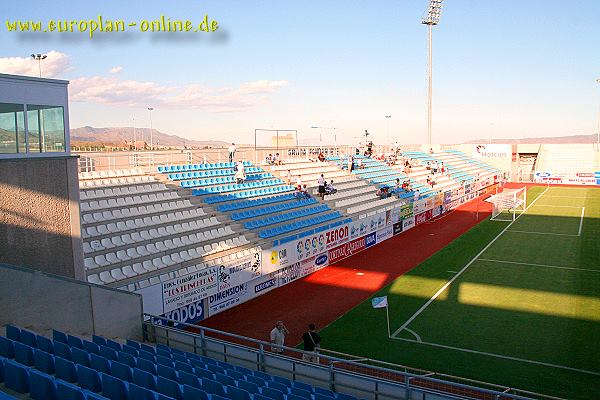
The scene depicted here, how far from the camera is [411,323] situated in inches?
649

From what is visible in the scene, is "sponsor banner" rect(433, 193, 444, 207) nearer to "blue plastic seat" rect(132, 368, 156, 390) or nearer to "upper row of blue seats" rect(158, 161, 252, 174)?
"upper row of blue seats" rect(158, 161, 252, 174)

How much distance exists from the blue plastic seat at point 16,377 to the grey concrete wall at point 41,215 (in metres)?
5.75

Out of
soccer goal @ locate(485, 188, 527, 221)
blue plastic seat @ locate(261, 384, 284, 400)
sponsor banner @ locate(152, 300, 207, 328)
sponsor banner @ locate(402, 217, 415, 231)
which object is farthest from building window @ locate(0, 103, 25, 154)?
soccer goal @ locate(485, 188, 527, 221)

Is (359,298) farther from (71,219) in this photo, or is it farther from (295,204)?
(71,219)

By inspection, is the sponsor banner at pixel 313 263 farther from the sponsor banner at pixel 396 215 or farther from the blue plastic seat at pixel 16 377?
the blue plastic seat at pixel 16 377

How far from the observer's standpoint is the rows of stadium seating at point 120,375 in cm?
633

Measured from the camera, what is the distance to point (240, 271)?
18.7 metres

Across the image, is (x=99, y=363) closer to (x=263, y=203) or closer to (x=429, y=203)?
(x=263, y=203)

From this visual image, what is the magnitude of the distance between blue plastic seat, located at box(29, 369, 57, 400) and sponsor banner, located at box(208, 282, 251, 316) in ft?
36.9

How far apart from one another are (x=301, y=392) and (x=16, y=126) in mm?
9004

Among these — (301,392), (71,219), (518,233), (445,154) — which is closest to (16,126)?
(71,219)

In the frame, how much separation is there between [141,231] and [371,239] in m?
15.2

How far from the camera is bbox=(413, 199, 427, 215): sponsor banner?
36469 millimetres

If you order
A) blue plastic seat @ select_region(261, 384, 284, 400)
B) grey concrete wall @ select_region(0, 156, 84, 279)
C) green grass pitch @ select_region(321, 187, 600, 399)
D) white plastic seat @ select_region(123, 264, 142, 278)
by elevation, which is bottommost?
green grass pitch @ select_region(321, 187, 600, 399)
